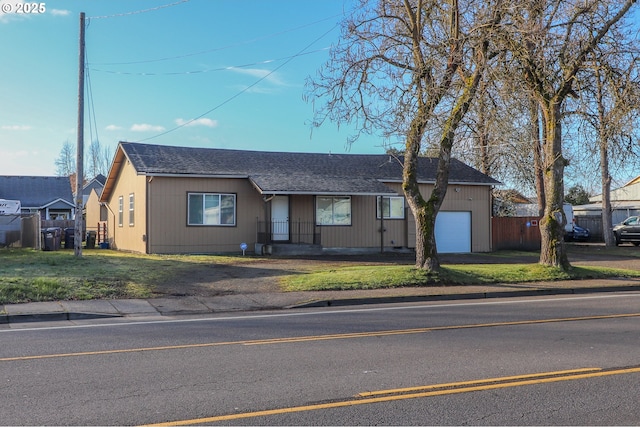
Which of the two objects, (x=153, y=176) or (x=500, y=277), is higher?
(x=153, y=176)

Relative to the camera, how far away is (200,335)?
9.23 metres

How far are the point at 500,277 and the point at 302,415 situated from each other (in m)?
13.3

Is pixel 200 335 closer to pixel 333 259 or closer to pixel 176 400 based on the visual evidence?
pixel 176 400

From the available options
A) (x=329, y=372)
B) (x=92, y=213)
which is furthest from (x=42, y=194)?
(x=329, y=372)

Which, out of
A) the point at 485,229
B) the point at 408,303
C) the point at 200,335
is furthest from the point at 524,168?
the point at 200,335

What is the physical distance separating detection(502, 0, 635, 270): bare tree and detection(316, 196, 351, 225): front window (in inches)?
386

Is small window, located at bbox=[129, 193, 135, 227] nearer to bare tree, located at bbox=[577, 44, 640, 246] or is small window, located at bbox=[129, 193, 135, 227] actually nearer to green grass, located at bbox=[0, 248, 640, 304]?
green grass, located at bbox=[0, 248, 640, 304]

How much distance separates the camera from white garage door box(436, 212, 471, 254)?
94.0ft

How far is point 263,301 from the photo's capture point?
1352 cm

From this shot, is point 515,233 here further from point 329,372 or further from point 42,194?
point 42,194

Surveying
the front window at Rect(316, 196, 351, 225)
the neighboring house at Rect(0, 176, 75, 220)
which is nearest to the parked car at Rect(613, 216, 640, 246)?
the front window at Rect(316, 196, 351, 225)

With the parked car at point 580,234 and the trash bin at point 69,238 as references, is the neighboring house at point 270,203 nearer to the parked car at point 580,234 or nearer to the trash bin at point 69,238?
the trash bin at point 69,238

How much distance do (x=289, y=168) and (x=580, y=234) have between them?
2515 cm

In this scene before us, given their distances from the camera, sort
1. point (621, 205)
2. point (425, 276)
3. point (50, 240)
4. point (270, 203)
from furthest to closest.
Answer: point (621, 205)
point (50, 240)
point (270, 203)
point (425, 276)
